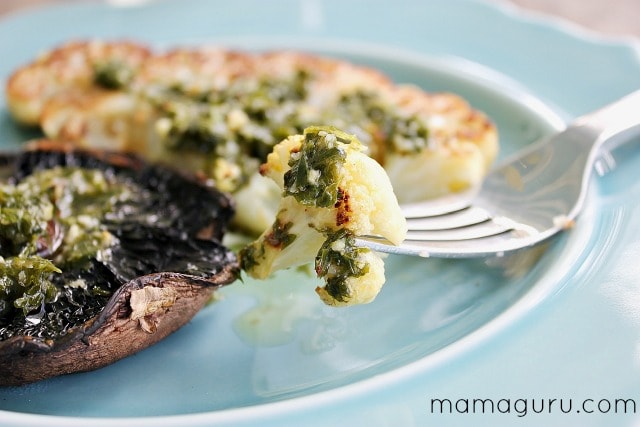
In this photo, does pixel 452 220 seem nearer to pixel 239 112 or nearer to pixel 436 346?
pixel 436 346

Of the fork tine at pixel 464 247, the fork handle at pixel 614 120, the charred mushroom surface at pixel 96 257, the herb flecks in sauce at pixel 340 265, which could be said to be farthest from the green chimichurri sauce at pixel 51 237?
the fork handle at pixel 614 120

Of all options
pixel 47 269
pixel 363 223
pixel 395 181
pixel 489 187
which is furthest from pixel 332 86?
pixel 47 269

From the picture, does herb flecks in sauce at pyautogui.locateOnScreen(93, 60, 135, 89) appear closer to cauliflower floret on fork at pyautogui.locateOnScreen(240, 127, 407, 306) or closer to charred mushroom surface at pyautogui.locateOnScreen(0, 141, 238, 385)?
charred mushroom surface at pyautogui.locateOnScreen(0, 141, 238, 385)

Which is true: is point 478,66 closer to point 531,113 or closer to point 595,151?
point 531,113

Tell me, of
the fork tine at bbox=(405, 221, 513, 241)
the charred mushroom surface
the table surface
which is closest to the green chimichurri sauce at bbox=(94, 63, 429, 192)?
the charred mushroom surface

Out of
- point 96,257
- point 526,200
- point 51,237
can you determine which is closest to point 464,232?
point 526,200

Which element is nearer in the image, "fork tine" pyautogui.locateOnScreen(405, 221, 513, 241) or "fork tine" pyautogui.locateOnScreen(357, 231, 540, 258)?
"fork tine" pyautogui.locateOnScreen(357, 231, 540, 258)
